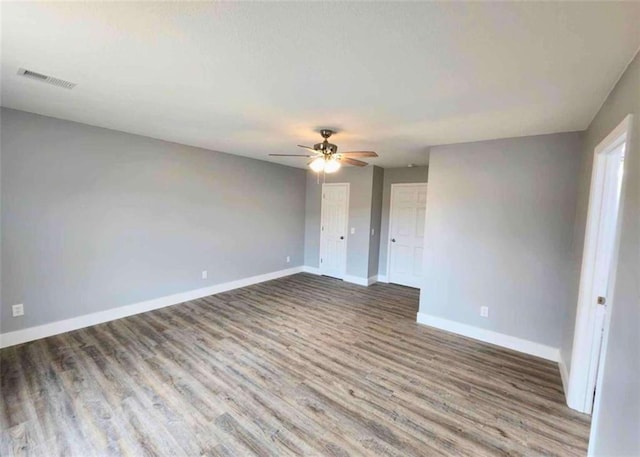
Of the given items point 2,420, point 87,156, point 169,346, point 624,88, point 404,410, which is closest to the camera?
point 624,88

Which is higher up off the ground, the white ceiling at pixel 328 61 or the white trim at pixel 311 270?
the white ceiling at pixel 328 61

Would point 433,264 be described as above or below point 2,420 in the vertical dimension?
above

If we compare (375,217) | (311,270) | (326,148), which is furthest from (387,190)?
(326,148)

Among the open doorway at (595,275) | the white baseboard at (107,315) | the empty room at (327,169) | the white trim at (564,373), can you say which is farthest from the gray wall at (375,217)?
the open doorway at (595,275)

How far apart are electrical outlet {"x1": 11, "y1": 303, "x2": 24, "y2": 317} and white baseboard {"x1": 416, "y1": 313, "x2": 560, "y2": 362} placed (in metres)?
4.74

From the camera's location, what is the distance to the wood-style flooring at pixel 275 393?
6.35 ft

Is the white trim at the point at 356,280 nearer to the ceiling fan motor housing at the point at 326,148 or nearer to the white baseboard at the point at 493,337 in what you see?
the white baseboard at the point at 493,337

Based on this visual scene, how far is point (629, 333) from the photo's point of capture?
127cm

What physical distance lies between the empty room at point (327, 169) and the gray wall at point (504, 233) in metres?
0.02

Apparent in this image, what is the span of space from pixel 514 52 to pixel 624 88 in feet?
2.59

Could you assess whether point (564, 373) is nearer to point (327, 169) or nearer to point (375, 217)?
point (327, 169)

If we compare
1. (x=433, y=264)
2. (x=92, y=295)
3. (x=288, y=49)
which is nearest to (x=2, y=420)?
(x=92, y=295)

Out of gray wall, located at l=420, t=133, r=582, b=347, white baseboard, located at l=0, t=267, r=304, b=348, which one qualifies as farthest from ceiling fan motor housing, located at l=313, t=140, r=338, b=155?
white baseboard, located at l=0, t=267, r=304, b=348

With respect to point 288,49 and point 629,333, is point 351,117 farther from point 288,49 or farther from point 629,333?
point 629,333
